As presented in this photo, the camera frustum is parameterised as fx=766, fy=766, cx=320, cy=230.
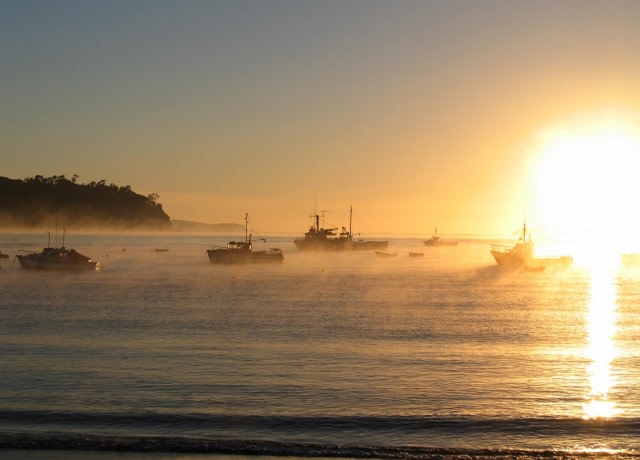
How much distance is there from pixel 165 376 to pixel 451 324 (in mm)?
22829

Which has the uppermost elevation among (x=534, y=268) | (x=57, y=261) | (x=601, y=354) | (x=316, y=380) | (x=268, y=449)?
(x=57, y=261)

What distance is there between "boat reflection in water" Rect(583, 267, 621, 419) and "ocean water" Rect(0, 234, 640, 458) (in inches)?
4.2

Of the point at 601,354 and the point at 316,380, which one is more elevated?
the point at 316,380

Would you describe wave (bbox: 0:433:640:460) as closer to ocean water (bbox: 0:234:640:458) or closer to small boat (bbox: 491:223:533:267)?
ocean water (bbox: 0:234:640:458)

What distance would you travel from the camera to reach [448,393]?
23.5m

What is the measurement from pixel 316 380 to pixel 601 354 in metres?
14.3

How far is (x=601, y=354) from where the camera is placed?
3297cm

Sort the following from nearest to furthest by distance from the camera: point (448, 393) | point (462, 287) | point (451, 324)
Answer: point (448, 393) < point (451, 324) < point (462, 287)

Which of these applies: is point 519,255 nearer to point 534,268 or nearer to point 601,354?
point 534,268

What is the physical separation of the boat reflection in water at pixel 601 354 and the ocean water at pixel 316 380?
0.11 m

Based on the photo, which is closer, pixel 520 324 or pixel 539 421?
pixel 539 421

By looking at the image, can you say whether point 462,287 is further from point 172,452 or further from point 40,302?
point 172,452

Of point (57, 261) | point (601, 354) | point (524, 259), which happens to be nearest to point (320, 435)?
point (601, 354)

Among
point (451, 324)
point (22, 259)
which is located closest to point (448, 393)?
point (451, 324)
